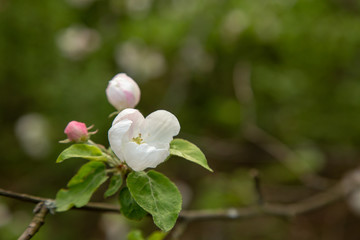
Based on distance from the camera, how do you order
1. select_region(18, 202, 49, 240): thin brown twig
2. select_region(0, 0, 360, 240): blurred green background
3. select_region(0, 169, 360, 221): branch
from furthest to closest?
select_region(0, 0, 360, 240): blurred green background < select_region(0, 169, 360, 221): branch < select_region(18, 202, 49, 240): thin brown twig

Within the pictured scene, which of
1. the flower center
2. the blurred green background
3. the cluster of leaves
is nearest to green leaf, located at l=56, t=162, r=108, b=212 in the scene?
the cluster of leaves

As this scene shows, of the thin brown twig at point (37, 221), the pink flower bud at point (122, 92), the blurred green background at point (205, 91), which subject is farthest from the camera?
the blurred green background at point (205, 91)

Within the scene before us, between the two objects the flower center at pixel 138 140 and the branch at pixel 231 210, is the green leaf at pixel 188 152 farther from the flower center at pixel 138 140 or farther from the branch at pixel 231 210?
the branch at pixel 231 210

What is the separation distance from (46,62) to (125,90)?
3328 millimetres

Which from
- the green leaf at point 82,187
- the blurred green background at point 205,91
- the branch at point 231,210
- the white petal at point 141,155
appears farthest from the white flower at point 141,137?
the blurred green background at point 205,91

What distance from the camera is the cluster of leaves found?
819mm

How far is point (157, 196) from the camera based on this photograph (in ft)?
2.76

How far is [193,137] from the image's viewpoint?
11.7 ft

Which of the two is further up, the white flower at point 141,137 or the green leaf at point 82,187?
the white flower at point 141,137

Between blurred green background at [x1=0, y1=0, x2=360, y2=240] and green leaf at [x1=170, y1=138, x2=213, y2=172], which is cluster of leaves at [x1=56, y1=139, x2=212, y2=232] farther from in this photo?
blurred green background at [x1=0, y1=0, x2=360, y2=240]

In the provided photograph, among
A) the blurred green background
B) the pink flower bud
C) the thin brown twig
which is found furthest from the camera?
the blurred green background

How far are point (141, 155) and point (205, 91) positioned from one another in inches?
127

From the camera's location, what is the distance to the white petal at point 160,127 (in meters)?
0.91

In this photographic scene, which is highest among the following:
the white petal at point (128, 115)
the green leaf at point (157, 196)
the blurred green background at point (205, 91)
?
the white petal at point (128, 115)
